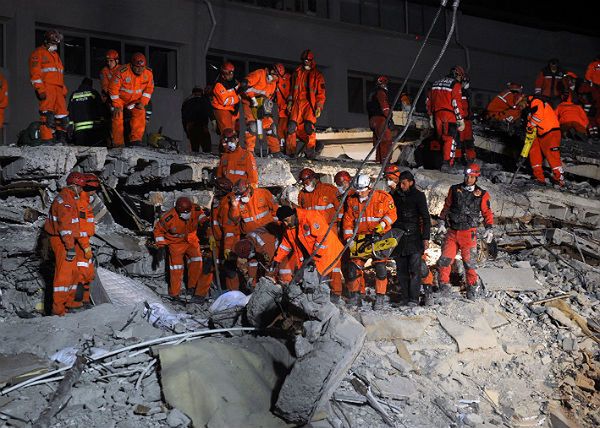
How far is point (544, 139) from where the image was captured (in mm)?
14828

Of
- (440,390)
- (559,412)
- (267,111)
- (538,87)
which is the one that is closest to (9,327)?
(440,390)

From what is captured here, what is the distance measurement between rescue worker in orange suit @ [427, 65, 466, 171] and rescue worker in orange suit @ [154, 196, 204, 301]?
5100 mm

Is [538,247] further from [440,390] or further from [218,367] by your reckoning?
[218,367]

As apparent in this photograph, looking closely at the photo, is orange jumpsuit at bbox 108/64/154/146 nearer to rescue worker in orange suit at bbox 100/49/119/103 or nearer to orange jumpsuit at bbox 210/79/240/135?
rescue worker in orange suit at bbox 100/49/119/103

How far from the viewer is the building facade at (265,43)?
17.4 meters

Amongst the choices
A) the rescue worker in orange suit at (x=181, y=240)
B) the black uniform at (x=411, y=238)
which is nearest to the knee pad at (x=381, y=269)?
the black uniform at (x=411, y=238)

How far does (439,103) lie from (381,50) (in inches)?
352

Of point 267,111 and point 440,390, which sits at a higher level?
point 267,111

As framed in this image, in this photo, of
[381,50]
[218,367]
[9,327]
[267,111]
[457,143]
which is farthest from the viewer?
[381,50]

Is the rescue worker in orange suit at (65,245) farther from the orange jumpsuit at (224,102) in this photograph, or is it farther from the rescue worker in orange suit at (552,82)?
the rescue worker in orange suit at (552,82)

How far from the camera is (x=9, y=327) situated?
9562 millimetres

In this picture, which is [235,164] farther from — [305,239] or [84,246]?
[84,246]

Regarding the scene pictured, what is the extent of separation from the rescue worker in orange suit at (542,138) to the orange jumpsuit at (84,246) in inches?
326

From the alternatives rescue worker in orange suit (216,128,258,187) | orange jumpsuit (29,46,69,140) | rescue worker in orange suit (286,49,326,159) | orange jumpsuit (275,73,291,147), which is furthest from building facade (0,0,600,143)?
rescue worker in orange suit (216,128,258,187)
